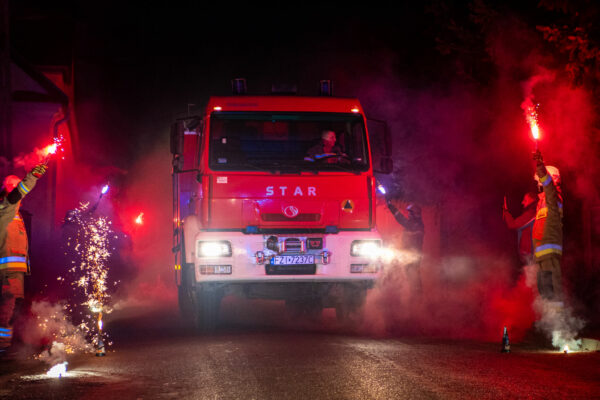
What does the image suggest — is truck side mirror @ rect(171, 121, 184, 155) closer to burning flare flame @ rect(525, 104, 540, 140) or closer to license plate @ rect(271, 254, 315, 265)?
license plate @ rect(271, 254, 315, 265)

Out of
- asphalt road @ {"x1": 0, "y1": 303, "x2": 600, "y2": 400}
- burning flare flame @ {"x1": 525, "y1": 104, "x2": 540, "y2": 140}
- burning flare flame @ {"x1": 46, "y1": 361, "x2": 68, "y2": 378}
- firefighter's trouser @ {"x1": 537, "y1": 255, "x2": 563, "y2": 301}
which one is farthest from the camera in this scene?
firefighter's trouser @ {"x1": 537, "y1": 255, "x2": 563, "y2": 301}

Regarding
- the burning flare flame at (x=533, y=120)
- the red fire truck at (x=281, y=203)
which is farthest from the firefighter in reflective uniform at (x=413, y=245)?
the burning flare flame at (x=533, y=120)

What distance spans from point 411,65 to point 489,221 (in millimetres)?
4130

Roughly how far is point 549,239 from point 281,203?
336 cm

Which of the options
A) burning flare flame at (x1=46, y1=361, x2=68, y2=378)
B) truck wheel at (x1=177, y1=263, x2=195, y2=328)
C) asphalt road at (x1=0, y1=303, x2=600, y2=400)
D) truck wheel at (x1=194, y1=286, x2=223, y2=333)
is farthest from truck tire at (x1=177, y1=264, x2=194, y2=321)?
burning flare flame at (x1=46, y1=361, x2=68, y2=378)

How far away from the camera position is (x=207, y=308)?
11125mm

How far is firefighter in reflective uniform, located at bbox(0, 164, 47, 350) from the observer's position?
929 centimetres

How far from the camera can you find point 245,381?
278 inches

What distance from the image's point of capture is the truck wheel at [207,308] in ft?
36.2

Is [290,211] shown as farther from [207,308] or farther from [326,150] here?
[207,308]

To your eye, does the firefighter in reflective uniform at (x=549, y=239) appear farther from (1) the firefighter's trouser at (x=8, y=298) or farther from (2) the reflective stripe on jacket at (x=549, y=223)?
(1) the firefighter's trouser at (x=8, y=298)

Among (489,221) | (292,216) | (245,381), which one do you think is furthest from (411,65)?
(245,381)

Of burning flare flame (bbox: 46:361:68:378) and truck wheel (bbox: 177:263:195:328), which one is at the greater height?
truck wheel (bbox: 177:263:195:328)

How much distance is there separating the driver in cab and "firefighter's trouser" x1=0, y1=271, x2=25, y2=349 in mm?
3951
